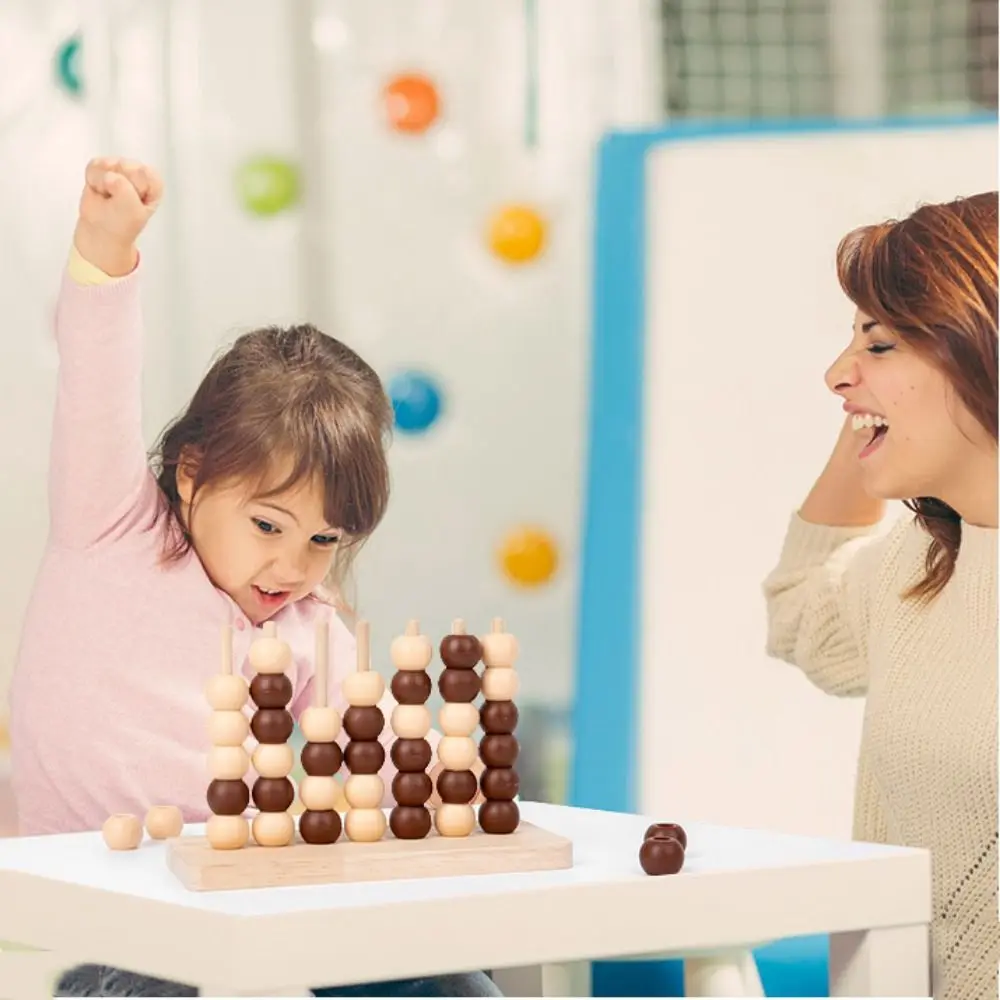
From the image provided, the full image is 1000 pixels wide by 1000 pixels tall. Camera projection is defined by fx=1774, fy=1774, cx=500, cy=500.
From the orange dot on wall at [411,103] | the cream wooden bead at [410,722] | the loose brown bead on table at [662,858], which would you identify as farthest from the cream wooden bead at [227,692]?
the orange dot on wall at [411,103]

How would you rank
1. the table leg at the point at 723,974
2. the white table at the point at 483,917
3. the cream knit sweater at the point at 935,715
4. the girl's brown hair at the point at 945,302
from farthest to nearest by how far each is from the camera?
the girl's brown hair at the point at 945,302
the cream knit sweater at the point at 935,715
the table leg at the point at 723,974
the white table at the point at 483,917

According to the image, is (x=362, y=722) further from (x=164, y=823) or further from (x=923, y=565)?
(x=923, y=565)

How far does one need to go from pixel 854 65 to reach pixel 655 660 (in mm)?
701

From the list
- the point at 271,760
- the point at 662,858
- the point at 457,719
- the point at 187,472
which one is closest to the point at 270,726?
the point at 271,760

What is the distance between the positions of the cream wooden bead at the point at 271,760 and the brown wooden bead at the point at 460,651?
0.41 feet

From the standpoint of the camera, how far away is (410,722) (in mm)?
1158

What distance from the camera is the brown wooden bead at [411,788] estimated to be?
45.1 inches

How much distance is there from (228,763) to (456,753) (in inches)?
5.9

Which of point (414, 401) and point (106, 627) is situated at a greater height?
point (414, 401)

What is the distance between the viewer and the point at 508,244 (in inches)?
64.6

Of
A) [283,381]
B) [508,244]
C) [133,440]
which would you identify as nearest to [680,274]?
[508,244]

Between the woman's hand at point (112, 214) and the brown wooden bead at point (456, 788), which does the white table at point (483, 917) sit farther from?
the woman's hand at point (112, 214)

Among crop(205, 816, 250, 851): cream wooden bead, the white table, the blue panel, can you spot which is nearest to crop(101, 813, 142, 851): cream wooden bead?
the white table

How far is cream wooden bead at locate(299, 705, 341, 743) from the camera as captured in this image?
1.14 m
